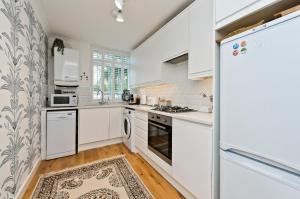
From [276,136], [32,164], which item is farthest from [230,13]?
[32,164]

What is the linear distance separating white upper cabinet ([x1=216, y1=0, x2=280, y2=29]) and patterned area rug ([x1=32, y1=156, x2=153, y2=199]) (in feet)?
6.08

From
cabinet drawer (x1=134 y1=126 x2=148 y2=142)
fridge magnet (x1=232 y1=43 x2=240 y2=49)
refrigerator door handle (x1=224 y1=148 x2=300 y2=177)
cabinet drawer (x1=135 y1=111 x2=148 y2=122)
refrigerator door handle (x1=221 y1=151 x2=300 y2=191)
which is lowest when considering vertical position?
cabinet drawer (x1=134 y1=126 x2=148 y2=142)

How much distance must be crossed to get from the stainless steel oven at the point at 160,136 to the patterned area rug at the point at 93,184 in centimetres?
46

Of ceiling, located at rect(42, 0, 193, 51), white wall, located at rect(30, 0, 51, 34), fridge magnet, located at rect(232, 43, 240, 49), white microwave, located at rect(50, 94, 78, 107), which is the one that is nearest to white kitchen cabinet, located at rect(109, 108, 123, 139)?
white microwave, located at rect(50, 94, 78, 107)

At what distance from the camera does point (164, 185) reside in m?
1.78

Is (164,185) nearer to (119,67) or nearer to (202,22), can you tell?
(202,22)

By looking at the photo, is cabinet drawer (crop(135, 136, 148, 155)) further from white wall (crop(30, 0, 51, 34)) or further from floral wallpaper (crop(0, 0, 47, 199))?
white wall (crop(30, 0, 51, 34))

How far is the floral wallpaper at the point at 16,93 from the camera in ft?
3.89

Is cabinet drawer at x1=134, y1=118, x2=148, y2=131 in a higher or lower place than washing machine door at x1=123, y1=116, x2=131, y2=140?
higher

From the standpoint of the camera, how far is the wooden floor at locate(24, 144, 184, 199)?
5.45 feet

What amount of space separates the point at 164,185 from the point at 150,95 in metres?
1.95

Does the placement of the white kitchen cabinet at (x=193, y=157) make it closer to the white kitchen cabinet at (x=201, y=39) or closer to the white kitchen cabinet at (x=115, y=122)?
the white kitchen cabinet at (x=201, y=39)

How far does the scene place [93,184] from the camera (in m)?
1.76

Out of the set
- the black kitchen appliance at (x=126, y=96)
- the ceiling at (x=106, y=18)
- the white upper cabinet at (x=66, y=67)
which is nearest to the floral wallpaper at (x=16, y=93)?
the ceiling at (x=106, y=18)
